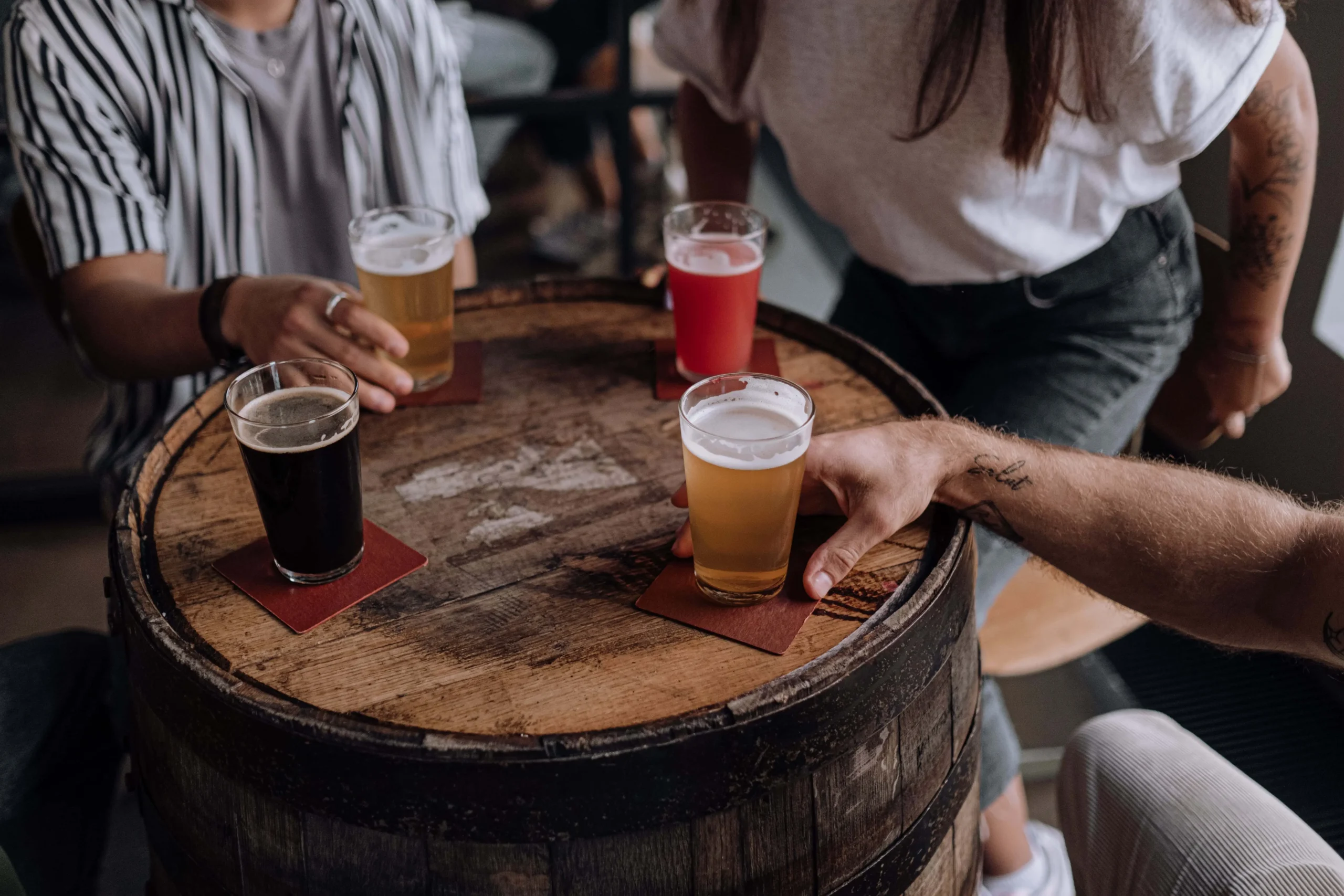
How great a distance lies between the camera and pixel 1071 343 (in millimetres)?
1559

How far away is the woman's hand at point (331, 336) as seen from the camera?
1243 millimetres

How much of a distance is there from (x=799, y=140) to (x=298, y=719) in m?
1.13

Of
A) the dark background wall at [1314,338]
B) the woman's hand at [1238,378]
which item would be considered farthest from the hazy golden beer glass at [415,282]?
the dark background wall at [1314,338]

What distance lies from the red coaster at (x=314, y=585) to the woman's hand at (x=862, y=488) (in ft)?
0.93

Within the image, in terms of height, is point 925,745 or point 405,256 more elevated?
point 405,256

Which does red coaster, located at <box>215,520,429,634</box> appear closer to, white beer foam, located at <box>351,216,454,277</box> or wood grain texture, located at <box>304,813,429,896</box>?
wood grain texture, located at <box>304,813,429,896</box>

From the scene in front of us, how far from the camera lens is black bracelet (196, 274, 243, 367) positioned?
1381 millimetres

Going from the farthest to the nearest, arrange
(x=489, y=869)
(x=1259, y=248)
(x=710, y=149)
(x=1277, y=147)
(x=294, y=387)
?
(x=710, y=149) < (x=1259, y=248) < (x=1277, y=147) < (x=294, y=387) < (x=489, y=869)

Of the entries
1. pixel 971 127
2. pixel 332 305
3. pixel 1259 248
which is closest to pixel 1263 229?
pixel 1259 248

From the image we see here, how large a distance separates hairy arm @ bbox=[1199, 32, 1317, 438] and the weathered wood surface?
725 millimetres

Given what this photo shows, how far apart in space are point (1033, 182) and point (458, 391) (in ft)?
2.71

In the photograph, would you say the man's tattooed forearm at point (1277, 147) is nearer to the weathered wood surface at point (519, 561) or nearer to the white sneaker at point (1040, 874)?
the weathered wood surface at point (519, 561)

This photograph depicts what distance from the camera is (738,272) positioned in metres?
1.29

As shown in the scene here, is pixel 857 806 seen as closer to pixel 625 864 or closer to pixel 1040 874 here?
pixel 625 864
